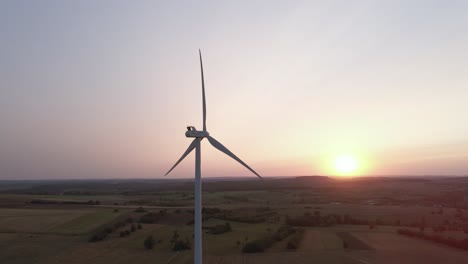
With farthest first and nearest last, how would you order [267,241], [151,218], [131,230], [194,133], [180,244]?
[151,218] < [131,230] < [267,241] < [180,244] < [194,133]

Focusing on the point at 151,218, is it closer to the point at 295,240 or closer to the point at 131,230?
the point at 131,230

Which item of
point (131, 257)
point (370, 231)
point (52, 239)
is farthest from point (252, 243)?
point (52, 239)

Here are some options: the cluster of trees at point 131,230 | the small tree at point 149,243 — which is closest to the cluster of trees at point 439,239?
the small tree at point 149,243

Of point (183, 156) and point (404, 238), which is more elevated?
point (183, 156)

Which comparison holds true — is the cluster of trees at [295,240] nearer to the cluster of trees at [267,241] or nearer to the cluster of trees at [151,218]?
the cluster of trees at [267,241]

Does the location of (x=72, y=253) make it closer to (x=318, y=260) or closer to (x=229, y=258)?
(x=229, y=258)

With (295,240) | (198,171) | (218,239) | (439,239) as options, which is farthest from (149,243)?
(439,239)
